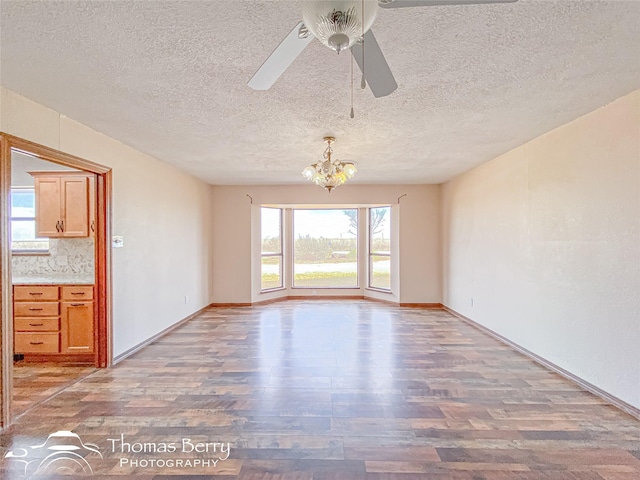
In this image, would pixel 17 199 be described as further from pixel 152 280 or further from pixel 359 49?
pixel 359 49

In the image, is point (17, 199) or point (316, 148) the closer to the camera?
point (316, 148)

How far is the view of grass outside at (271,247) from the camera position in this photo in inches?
281

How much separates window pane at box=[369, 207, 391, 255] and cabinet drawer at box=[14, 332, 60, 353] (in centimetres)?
558

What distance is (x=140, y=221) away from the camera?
13.5 feet

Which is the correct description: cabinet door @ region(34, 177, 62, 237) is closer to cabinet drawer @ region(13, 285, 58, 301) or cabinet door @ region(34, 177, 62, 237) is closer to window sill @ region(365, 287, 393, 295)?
cabinet drawer @ region(13, 285, 58, 301)

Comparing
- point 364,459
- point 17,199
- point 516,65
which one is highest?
point 516,65

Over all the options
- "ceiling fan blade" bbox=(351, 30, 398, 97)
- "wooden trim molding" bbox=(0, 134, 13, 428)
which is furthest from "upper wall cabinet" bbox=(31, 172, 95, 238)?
"ceiling fan blade" bbox=(351, 30, 398, 97)

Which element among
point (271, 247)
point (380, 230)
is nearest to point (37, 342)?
point (271, 247)

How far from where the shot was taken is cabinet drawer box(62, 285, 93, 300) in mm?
3582

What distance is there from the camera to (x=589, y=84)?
91.0 inches

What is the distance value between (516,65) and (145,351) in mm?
4500

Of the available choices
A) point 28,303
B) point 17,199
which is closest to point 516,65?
point 28,303

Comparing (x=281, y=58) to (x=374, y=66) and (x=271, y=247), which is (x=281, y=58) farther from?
(x=271, y=247)

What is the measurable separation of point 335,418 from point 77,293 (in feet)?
9.98
